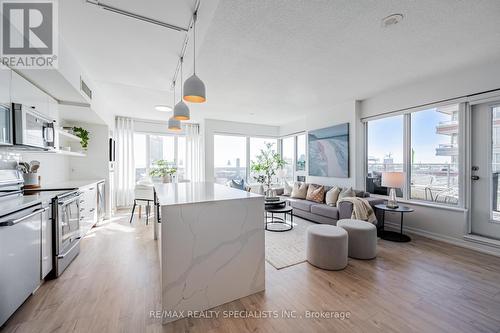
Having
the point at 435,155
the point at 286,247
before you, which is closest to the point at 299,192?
the point at 286,247

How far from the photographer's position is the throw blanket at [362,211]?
346cm

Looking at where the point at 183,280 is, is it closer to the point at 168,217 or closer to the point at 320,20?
the point at 168,217

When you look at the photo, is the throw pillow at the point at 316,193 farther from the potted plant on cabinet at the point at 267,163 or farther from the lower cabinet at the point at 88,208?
the lower cabinet at the point at 88,208

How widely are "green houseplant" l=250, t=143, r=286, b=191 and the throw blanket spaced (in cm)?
341

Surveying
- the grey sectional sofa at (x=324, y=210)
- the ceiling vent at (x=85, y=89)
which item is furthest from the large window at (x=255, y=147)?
the ceiling vent at (x=85, y=89)

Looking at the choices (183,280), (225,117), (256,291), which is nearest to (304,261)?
(256,291)

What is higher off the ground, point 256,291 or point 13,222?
point 13,222

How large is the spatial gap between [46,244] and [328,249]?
312 centimetres

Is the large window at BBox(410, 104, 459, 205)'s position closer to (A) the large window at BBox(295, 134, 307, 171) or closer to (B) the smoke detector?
(B) the smoke detector

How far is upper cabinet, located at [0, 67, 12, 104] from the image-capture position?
199cm

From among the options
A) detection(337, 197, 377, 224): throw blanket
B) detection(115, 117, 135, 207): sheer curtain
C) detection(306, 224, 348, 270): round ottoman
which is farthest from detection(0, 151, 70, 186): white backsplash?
detection(337, 197, 377, 224): throw blanket

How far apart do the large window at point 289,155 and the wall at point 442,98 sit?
2.96m

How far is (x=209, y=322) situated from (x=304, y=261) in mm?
1461

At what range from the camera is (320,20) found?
2.02m
